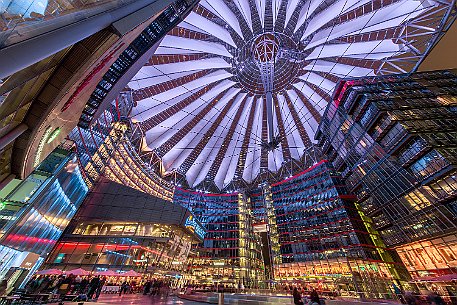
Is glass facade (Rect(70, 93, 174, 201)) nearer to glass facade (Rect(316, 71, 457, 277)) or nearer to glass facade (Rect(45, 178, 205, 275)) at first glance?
glass facade (Rect(45, 178, 205, 275))

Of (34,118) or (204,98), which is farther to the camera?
(204,98)

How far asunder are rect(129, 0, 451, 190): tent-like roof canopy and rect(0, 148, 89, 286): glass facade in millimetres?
14212

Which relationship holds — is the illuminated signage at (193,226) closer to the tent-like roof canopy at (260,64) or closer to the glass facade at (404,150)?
the tent-like roof canopy at (260,64)

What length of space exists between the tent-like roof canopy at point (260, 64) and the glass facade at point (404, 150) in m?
4.18

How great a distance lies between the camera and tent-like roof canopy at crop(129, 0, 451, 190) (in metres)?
25.2

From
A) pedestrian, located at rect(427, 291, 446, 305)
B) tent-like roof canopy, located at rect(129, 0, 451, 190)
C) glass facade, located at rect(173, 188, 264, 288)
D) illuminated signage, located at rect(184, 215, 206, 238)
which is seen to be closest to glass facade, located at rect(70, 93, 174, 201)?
tent-like roof canopy, located at rect(129, 0, 451, 190)

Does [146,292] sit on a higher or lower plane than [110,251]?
lower

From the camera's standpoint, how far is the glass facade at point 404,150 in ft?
82.3

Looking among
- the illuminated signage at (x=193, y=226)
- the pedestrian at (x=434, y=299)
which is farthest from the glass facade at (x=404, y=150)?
the illuminated signage at (x=193, y=226)

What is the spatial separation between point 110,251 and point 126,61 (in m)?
26.8

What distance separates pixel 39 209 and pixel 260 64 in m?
33.7

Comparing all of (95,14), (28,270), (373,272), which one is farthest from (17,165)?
(373,272)

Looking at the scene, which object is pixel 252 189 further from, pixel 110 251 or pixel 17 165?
pixel 17 165

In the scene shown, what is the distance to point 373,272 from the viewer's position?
127 ft
